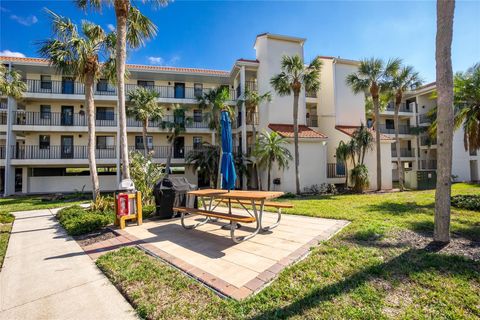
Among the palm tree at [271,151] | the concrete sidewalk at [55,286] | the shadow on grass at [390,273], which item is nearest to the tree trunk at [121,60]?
the concrete sidewalk at [55,286]

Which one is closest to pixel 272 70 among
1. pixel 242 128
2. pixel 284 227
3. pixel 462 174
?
pixel 242 128

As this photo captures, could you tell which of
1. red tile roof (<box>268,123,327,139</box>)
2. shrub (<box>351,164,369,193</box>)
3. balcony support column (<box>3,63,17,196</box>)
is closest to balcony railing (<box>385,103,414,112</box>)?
red tile roof (<box>268,123,327,139</box>)

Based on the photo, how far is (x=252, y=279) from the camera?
3627 mm

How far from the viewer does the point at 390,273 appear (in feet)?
11.9

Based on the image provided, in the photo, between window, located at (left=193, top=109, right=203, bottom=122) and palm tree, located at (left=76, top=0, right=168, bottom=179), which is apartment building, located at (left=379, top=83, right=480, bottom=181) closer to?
window, located at (left=193, top=109, right=203, bottom=122)

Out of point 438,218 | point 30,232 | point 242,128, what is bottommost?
point 30,232

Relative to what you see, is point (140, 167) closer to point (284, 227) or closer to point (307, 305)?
point (284, 227)

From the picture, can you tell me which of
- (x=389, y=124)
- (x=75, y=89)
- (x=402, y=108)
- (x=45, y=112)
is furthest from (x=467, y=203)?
(x=45, y=112)

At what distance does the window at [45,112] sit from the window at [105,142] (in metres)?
4.27

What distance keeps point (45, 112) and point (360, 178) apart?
26266mm

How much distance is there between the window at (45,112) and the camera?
20.4m

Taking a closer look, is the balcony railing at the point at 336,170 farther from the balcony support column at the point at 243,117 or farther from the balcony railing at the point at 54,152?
the balcony railing at the point at 54,152

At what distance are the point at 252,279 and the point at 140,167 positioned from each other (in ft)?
28.4

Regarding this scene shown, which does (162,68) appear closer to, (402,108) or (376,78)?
(376,78)
